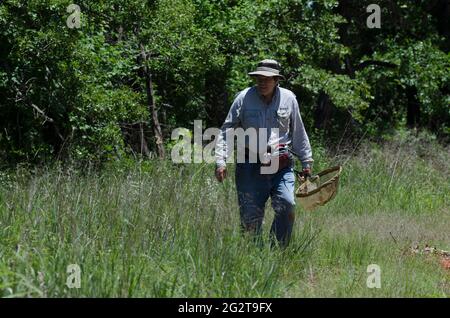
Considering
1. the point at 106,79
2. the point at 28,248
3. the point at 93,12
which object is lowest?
the point at 28,248

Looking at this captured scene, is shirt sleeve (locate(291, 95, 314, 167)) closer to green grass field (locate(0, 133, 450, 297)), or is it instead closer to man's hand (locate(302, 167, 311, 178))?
man's hand (locate(302, 167, 311, 178))

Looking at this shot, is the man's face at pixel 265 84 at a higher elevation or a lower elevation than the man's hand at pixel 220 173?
higher

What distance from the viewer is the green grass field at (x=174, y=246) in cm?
547

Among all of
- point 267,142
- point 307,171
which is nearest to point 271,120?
point 267,142

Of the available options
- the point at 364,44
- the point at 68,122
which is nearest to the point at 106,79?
the point at 68,122

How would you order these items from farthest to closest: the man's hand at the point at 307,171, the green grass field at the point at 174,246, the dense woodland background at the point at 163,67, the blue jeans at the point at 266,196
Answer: the dense woodland background at the point at 163,67
the man's hand at the point at 307,171
the blue jeans at the point at 266,196
the green grass field at the point at 174,246

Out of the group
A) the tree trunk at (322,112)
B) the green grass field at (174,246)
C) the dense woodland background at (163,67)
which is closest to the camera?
the green grass field at (174,246)

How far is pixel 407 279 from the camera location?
264 inches

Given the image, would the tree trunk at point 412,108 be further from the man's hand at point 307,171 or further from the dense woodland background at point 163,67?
the man's hand at point 307,171

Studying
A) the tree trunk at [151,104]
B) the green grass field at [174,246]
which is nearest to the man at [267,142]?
the green grass field at [174,246]

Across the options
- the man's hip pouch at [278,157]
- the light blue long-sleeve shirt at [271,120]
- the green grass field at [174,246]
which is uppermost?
the light blue long-sleeve shirt at [271,120]

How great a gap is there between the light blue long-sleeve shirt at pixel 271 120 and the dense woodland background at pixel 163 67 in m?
2.65
